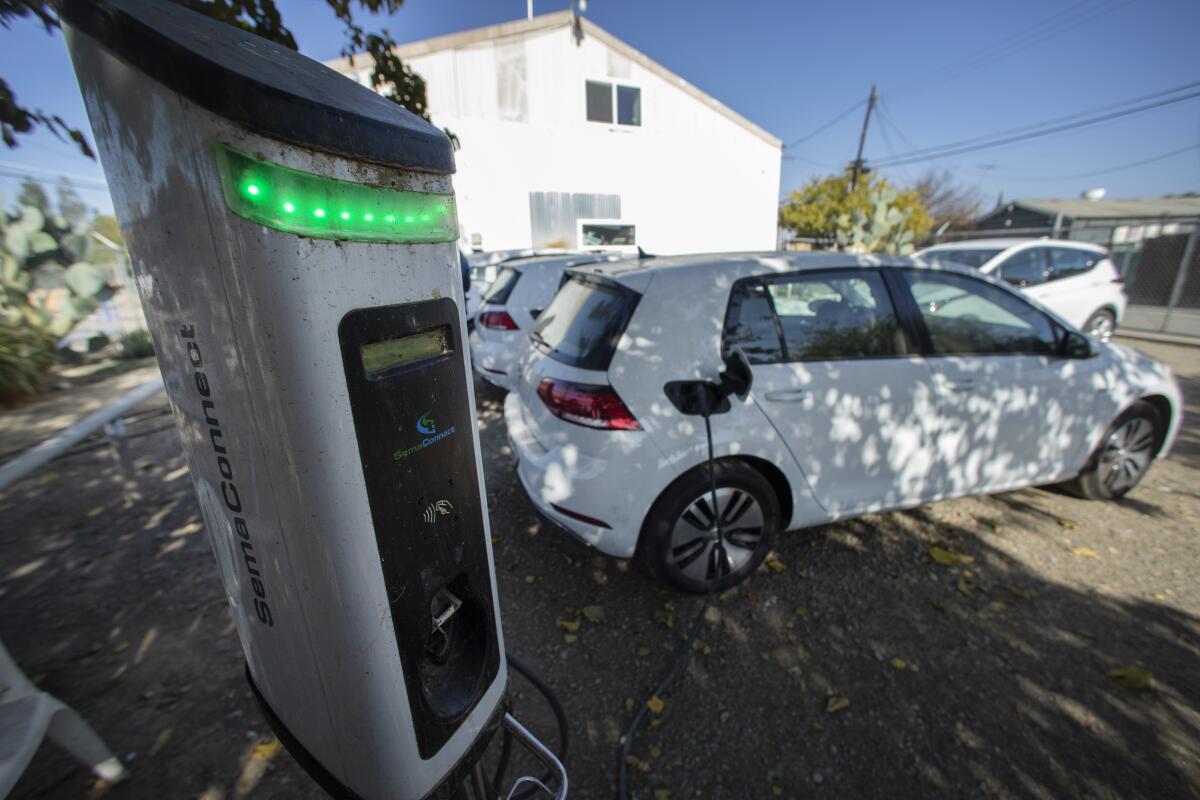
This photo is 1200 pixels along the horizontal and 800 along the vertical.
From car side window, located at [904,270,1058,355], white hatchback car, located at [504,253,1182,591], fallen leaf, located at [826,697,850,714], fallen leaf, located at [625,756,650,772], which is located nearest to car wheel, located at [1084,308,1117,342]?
white hatchback car, located at [504,253,1182,591]

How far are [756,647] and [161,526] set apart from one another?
3.65 meters

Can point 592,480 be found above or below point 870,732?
above

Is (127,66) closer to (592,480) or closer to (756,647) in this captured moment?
(592,480)

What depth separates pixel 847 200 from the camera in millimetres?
24484

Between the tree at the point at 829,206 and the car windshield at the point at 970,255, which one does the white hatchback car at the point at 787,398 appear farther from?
the tree at the point at 829,206

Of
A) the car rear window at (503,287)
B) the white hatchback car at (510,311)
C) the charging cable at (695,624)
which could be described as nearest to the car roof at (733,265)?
the charging cable at (695,624)

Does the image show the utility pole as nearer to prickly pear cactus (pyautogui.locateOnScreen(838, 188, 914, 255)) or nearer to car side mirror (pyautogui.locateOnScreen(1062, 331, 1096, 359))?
prickly pear cactus (pyautogui.locateOnScreen(838, 188, 914, 255))

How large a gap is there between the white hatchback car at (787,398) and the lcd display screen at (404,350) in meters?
1.42

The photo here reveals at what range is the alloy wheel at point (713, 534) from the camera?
2535 millimetres

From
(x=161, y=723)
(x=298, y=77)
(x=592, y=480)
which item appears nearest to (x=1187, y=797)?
(x=592, y=480)

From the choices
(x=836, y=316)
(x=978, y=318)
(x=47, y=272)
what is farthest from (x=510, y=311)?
(x=47, y=272)

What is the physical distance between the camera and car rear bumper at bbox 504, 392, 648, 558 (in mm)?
2346

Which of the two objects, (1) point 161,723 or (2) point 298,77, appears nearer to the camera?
A: (2) point 298,77

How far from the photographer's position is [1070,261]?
8.41m
